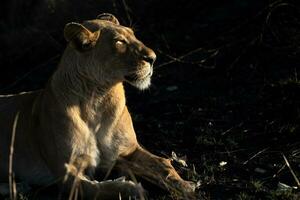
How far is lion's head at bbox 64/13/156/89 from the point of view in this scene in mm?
5289

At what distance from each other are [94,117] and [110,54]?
0.46 metres

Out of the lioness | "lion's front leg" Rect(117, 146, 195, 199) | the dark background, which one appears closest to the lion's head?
the lioness

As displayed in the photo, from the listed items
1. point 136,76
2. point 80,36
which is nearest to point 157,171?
point 136,76

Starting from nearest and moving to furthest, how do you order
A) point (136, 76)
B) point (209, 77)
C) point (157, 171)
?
1. point (136, 76)
2. point (157, 171)
3. point (209, 77)

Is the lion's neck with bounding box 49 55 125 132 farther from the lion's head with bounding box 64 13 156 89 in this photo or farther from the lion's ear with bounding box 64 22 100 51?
the lion's ear with bounding box 64 22 100 51

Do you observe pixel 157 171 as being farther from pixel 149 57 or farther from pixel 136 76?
pixel 149 57

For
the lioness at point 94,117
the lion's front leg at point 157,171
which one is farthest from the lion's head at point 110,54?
the lion's front leg at point 157,171

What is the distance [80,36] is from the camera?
17.5ft

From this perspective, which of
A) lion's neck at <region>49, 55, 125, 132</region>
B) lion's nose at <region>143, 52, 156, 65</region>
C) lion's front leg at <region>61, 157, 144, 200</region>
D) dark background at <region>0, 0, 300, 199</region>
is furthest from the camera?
dark background at <region>0, 0, 300, 199</region>

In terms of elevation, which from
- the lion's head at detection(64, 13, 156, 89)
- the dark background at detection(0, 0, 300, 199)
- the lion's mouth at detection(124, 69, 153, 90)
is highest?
the lion's head at detection(64, 13, 156, 89)

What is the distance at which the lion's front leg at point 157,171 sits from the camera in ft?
17.1

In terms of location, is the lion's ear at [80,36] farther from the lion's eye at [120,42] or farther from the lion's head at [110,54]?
the lion's eye at [120,42]

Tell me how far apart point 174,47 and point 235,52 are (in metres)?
0.72

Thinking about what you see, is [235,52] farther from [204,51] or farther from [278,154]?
[278,154]
